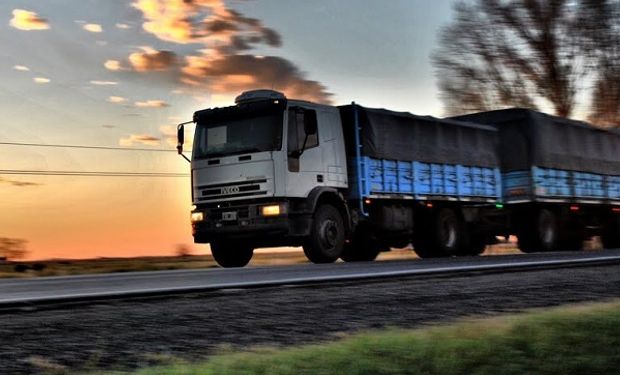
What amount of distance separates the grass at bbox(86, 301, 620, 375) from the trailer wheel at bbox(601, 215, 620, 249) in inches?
883

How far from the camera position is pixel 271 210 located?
1527 cm

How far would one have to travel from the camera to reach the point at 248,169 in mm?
15305

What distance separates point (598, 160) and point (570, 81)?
24.0ft

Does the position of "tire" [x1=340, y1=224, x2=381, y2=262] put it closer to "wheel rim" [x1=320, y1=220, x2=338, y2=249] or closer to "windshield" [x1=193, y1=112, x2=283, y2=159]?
"wheel rim" [x1=320, y1=220, x2=338, y2=249]

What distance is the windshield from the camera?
49.4 feet

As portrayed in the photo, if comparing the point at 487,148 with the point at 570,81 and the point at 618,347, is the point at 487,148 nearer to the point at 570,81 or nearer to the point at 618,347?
the point at 570,81

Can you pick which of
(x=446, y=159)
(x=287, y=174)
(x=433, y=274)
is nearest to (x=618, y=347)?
(x=433, y=274)

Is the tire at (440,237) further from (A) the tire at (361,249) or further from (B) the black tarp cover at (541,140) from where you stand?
(B) the black tarp cover at (541,140)

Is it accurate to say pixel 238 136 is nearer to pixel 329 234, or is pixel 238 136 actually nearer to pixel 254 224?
pixel 254 224

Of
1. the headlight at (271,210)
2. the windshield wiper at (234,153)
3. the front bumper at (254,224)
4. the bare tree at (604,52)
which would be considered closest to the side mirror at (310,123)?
the windshield wiper at (234,153)

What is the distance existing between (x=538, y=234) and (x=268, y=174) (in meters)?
10.2

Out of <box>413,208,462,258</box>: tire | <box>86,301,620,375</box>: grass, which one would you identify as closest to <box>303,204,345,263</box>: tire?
<box>413,208,462,258</box>: tire

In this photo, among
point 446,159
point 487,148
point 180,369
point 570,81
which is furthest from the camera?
point 570,81

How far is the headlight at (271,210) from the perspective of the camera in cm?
1522
